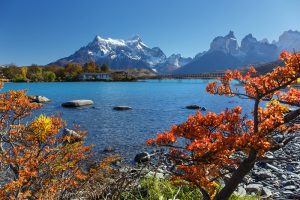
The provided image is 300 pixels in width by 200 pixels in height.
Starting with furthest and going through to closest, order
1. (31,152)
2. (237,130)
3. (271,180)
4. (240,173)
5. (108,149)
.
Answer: (108,149), (271,180), (31,152), (237,130), (240,173)

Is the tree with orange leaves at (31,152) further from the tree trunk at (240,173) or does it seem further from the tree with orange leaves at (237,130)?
the tree trunk at (240,173)

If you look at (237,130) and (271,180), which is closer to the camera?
(237,130)

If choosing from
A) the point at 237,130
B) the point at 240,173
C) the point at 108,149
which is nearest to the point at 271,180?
the point at 237,130

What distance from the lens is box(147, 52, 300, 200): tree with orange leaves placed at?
7648 millimetres

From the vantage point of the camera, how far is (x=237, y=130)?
8.98 metres

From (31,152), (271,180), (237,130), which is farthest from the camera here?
(271,180)

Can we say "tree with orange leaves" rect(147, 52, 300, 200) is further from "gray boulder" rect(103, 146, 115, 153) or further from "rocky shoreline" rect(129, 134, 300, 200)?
"gray boulder" rect(103, 146, 115, 153)

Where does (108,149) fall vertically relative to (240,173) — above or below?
below

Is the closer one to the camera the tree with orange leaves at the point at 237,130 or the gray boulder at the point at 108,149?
the tree with orange leaves at the point at 237,130

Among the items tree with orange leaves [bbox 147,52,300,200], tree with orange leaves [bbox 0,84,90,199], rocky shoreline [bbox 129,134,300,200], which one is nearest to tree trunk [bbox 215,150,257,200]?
tree with orange leaves [bbox 147,52,300,200]

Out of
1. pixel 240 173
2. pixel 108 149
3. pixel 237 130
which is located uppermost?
pixel 237 130

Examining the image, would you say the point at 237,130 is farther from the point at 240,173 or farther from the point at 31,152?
the point at 31,152

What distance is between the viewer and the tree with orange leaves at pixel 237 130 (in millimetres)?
7648

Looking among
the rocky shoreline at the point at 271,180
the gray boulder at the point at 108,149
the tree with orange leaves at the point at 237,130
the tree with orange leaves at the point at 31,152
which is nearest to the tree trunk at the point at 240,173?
the tree with orange leaves at the point at 237,130
